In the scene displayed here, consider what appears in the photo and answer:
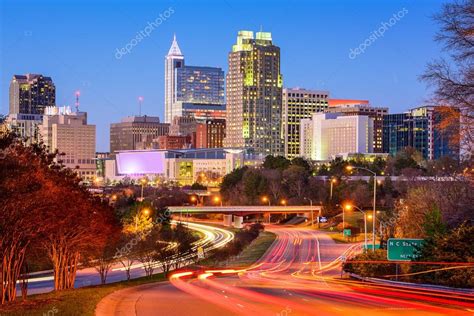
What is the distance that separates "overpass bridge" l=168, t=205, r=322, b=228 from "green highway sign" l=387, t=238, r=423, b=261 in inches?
3167

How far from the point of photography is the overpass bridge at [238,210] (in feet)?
420

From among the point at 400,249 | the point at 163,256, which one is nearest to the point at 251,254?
the point at 163,256

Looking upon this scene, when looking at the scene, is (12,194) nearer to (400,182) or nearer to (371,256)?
(371,256)

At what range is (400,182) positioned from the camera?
151m

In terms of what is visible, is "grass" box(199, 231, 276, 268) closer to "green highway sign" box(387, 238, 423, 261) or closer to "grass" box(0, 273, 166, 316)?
"green highway sign" box(387, 238, 423, 261)

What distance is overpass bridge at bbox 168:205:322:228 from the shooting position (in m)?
128

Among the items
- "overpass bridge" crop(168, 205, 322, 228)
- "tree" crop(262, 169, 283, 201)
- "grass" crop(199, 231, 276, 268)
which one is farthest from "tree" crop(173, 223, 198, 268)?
"tree" crop(262, 169, 283, 201)

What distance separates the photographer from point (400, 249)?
143 ft

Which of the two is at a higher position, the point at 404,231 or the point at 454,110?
the point at 454,110

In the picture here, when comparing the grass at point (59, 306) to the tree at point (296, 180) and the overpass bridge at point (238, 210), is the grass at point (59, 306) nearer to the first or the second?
the overpass bridge at point (238, 210)

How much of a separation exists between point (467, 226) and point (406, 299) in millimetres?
7378

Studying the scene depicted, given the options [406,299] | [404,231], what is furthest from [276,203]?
[406,299]

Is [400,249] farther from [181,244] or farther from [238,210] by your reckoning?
[238,210]

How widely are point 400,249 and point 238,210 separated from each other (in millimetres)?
88642
